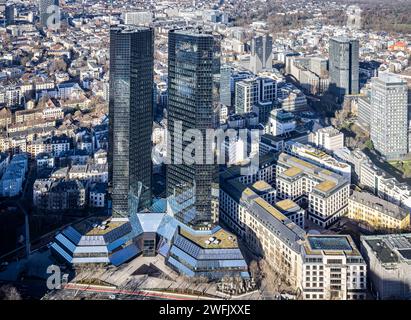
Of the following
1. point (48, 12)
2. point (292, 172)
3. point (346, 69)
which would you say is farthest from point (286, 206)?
point (48, 12)

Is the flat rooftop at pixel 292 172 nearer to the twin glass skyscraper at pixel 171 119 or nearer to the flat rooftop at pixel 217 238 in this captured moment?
the twin glass skyscraper at pixel 171 119

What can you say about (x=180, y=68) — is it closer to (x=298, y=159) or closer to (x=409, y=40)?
(x=298, y=159)


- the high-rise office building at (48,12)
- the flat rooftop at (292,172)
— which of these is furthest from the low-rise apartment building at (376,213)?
the high-rise office building at (48,12)

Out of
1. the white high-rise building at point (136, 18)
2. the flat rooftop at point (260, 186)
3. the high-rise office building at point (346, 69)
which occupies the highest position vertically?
the white high-rise building at point (136, 18)

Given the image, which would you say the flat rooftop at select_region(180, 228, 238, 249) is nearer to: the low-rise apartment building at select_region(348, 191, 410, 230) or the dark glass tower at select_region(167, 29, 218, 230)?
the dark glass tower at select_region(167, 29, 218, 230)

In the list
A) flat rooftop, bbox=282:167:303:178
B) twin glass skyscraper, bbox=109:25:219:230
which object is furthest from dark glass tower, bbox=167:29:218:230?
flat rooftop, bbox=282:167:303:178

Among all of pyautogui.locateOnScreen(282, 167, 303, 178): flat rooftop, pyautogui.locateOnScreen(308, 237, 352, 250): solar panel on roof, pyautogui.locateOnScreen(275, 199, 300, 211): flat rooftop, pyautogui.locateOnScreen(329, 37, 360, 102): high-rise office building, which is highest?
pyautogui.locateOnScreen(329, 37, 360, 102): high-rise office building
